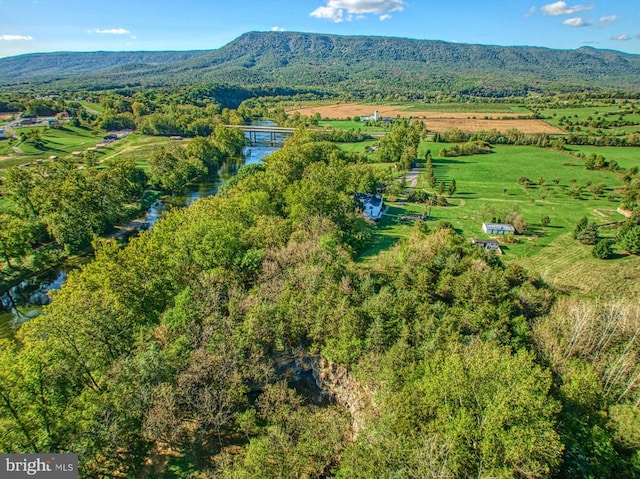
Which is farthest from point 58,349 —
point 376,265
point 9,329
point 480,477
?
point 376,265

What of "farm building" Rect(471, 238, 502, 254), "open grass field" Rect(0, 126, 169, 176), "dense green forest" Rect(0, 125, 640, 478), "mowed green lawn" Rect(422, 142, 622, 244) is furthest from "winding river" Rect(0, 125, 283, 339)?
"mowed green lawn" Rect(422, 142, 622, 244)

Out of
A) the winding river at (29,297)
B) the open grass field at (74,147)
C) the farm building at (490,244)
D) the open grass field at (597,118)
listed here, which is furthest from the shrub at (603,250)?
the open grass field at (74,147)

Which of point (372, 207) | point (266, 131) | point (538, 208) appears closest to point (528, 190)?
point (538, 208)

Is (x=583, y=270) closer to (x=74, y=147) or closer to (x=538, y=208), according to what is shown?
(x=538, y=208)

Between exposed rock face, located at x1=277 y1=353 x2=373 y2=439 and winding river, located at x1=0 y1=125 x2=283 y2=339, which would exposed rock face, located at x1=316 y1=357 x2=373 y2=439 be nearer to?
exposed rock face, located at x1=277 y1=353 x2=373 y2=439

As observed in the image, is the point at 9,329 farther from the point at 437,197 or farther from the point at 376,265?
the point at 437,197

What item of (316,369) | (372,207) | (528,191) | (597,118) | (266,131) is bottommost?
(316,369)
